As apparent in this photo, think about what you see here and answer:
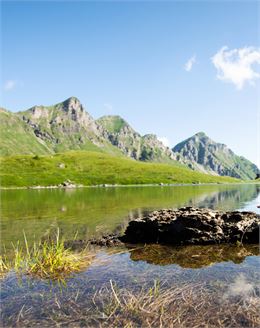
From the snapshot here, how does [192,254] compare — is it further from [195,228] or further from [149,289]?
[149,289]

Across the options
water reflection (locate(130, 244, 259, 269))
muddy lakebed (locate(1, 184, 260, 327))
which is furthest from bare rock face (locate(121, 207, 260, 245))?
muddy lakebed (locate(1, 184, 260, 327))

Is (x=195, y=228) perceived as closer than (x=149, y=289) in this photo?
No

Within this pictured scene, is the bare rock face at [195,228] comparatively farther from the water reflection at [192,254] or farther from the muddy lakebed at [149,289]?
the muddy lakebed at [149,289]

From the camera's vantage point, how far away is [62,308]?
39.8 ft

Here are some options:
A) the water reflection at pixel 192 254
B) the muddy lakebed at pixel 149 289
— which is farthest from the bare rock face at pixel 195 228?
the muddy lakebed at pixel 149 289

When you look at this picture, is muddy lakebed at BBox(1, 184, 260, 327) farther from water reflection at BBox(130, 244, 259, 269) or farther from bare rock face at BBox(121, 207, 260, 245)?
bare rock face at BBox(121, 207, 260, 245)

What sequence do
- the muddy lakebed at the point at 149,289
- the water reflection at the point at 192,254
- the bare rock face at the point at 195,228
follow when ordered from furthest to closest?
the bare rock face at the point at 195,228 → the water reflection at the point at 192,254 → the muddy lakebed at the point at 149,289

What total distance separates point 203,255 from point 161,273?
4911 millimetres

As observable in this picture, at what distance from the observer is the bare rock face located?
2445cm

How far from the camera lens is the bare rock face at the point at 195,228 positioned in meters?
24.5

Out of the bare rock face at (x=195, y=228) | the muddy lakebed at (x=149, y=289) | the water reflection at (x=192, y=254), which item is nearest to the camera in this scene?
the muddy lakebed at (x=149, y=289)

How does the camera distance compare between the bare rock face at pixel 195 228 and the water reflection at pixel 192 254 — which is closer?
the water reflection at pixel 192 254

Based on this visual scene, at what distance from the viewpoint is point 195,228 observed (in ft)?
81.6

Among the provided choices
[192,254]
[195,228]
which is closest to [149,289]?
[192,254]
